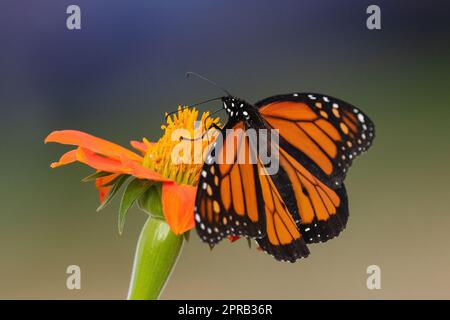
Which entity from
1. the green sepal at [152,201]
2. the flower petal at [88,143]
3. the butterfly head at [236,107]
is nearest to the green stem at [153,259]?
the green sepal at [152,201]

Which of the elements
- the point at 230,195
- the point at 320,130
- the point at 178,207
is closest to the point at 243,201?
the point at 230,195

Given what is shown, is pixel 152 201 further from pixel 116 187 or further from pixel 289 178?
pixel 289 178

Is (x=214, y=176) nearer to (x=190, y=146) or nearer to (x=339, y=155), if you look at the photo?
(x=190, y=146)

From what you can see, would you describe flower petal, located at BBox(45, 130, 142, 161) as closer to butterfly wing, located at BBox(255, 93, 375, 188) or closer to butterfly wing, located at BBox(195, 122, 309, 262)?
butterfly wing, located at BBox(195, 122, 309, 262)

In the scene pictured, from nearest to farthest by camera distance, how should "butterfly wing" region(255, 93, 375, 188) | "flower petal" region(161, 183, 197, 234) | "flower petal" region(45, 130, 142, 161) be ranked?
"flower petal" region(161, 183, 197, 234) < "flower petal" region(45, 130, 142, 161) < "butterfly wing" region(255, 93, 375, 188)

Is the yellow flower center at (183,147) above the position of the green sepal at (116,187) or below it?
above

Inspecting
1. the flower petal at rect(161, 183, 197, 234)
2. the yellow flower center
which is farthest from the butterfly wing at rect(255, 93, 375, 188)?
the flower petal at rect(161, 183, 197, 234)

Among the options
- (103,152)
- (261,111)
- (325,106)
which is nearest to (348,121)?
(325,106)

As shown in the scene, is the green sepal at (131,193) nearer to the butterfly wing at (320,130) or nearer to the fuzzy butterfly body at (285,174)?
the fuzzy butterfly body at (285,174)
